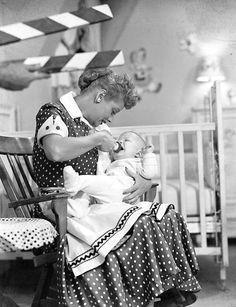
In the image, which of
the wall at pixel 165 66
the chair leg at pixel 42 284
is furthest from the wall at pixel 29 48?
the chair leg at pixel 42 284

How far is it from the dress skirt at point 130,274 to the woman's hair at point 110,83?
0.52 m

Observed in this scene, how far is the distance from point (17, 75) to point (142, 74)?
6.58 ft

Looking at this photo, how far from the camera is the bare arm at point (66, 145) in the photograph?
71.4 inches

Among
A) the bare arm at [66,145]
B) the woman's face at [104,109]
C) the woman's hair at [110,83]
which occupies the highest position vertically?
the woman's hair at [110,83]

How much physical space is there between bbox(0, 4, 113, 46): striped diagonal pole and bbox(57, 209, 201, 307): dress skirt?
4.96 feet

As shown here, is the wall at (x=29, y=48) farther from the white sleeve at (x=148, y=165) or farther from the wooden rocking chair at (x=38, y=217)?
the white sleeve at (x=148, y=165)

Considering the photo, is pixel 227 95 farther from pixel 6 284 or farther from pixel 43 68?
pixel 6 284

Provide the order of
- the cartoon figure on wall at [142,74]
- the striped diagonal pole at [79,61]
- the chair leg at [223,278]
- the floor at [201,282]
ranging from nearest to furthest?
the floor at [201,282] → the chair leg at [223,278] → the striped diagonal pole at [79,61] → the cartoon figure on wall at [142,74]

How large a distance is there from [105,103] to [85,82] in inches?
4.9

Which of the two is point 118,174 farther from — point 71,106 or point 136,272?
point 136,272

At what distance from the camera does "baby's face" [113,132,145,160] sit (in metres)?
2.17

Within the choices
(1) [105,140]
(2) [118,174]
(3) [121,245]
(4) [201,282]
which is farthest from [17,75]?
(3) [121,245]

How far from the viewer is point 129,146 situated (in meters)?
2.18

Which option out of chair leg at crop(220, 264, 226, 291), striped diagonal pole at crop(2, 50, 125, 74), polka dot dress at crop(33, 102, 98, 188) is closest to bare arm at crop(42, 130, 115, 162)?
polka dot dress at crop(33, 102, 98, 188)
